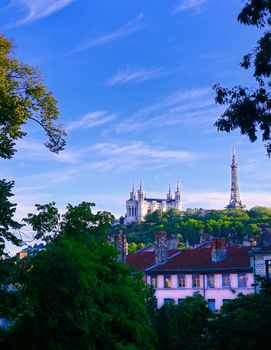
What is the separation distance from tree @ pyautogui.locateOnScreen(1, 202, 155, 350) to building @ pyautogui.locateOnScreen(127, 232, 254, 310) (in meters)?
29.2

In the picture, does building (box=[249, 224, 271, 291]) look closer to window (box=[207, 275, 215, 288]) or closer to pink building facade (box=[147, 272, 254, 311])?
pink building facade (box=[147, 272, 254, 311])

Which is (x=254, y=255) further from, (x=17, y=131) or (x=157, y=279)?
(x=17, y=131)

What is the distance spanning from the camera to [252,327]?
21.8 m

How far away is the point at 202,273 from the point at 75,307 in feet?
118

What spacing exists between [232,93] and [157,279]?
4649cm

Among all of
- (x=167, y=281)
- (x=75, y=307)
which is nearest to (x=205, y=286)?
(x=167, y=281)

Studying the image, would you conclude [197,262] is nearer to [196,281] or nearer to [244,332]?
[196,281]

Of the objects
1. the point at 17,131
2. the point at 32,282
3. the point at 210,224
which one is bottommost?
the point at 32,282

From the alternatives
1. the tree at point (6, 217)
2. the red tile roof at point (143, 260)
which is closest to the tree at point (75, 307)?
the tree at point (6, 217)

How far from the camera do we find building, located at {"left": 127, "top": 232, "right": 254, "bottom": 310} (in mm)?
60438

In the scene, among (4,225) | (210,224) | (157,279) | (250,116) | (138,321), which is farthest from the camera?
(210,224)

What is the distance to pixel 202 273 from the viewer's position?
2483 inches

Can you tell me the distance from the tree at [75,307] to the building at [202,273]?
2917cm

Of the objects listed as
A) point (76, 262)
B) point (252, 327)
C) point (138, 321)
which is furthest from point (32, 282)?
point (252, 327)
